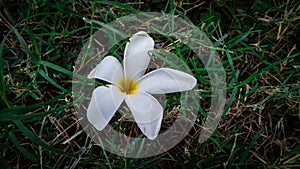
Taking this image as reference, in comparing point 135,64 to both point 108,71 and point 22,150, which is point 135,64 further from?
point 22,150

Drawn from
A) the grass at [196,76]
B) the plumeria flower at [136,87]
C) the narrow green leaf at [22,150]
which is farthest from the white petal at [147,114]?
the narrow green leaf at [22,150]

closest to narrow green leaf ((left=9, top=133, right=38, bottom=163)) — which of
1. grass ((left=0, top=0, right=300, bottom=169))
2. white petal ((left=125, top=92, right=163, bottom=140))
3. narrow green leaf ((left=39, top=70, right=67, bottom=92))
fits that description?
grass ((left=0, top=0, right=300, bottom=169))

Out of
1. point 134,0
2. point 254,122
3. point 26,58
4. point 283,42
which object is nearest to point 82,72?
point 26,58

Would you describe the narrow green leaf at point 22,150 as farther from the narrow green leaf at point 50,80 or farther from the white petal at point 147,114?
the white petal at point 147,114

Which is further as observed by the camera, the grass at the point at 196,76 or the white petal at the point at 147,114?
the grass at the point at 196,76

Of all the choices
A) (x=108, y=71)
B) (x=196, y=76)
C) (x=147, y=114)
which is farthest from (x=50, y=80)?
(x=196, y=76)

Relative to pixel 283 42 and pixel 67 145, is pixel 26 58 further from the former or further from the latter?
pixel 283 42
